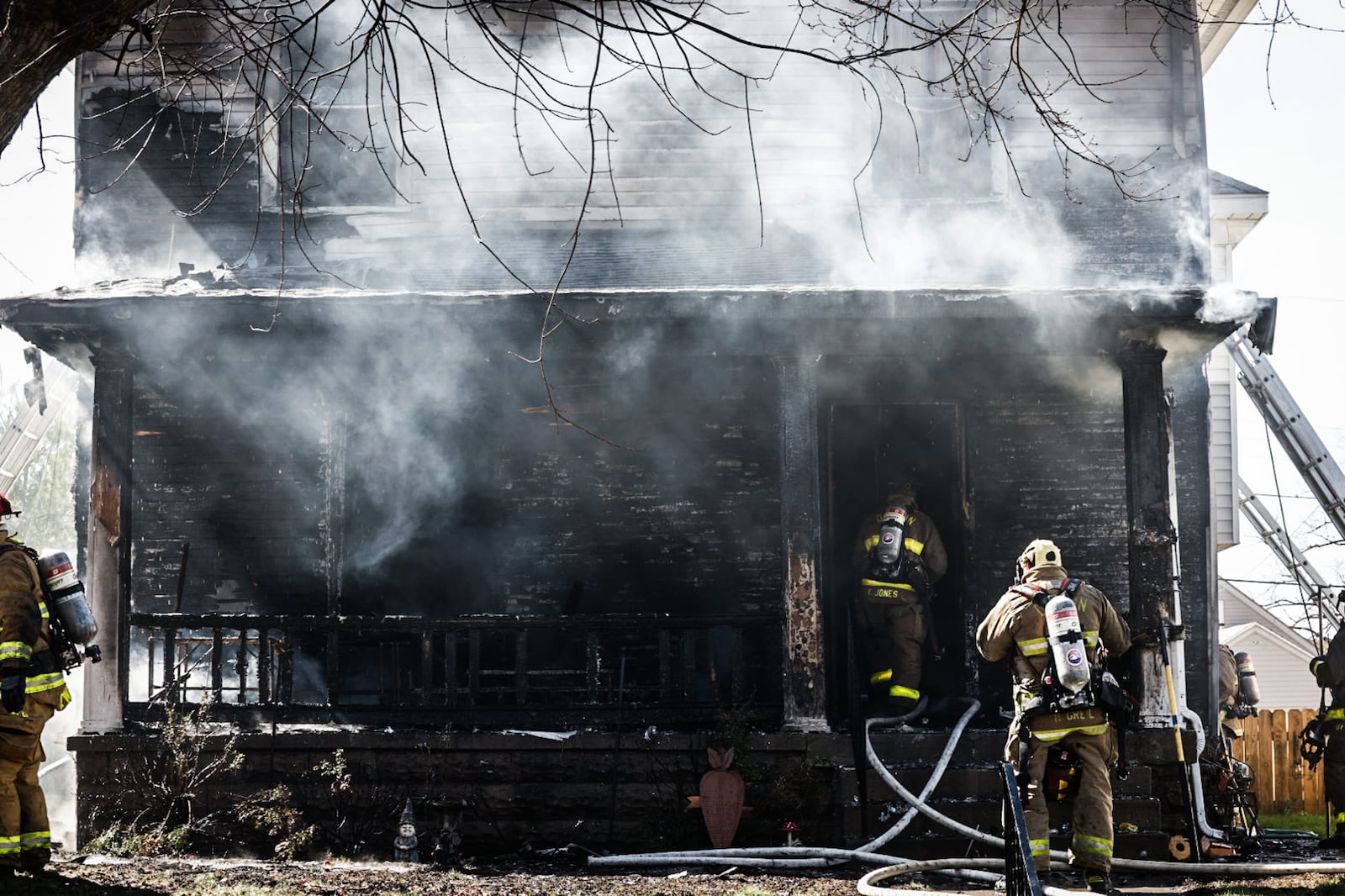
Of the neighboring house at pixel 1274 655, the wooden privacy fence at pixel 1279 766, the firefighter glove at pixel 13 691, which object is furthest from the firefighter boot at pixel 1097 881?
the neighboring house at pixel 1274 655

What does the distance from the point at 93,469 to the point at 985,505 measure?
6.84m

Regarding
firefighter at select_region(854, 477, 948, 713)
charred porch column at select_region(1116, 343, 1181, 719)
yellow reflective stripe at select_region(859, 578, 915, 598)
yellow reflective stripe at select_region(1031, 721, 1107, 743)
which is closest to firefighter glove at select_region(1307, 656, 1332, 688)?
charred porch column at select_region(1116, 343, 1181, 719)

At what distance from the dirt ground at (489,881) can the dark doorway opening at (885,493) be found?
301 cm

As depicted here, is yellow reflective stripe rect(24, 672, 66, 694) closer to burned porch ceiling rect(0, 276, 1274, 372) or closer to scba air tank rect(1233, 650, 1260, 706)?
burned porch ceiling rect(0, 276, 1274, 372)

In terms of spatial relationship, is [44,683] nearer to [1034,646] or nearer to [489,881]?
[489,881]

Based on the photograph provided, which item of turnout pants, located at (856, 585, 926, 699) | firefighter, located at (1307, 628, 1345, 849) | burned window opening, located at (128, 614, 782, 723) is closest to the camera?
burned window opening, located at (128, 614, 782, 723)

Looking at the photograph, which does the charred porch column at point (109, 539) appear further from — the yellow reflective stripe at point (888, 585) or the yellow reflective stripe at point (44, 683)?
the yellow reflective stripe at point (888, 585)

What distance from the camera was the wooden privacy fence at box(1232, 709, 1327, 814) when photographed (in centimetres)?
1506

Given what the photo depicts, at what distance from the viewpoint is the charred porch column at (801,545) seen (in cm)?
854

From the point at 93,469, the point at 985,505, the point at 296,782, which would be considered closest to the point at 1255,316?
the point at 985,505

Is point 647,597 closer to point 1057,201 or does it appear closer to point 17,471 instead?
point 1057,201

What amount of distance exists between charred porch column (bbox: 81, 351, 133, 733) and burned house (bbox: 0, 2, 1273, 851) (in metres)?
0.03

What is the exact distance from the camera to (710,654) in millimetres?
9133

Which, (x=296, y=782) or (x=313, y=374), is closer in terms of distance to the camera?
(x=296, y=782)
